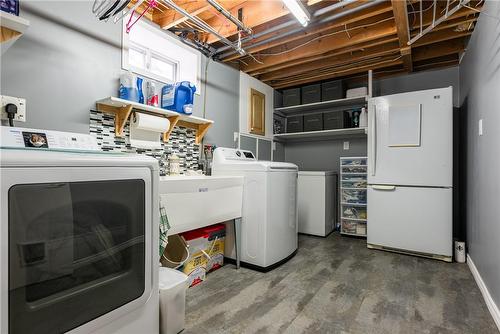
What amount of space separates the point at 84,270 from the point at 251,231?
1.63 meters

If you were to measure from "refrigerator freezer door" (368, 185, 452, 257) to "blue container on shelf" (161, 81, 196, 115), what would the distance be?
2343 mm

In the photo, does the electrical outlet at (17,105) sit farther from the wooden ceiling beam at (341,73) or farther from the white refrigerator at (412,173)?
the wooden ceiling beam at (341,73)

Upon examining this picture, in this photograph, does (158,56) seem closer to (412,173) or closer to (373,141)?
(373,141)

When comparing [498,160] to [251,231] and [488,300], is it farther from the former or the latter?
[251,231]

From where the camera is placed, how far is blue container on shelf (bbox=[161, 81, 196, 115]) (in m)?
2.42

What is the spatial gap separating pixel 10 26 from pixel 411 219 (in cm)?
367

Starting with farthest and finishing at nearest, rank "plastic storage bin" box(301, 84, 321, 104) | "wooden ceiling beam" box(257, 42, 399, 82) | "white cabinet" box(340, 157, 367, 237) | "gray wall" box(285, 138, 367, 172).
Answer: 1. "gray wall" box(285, 138, 367, 172)
2. "plastic storage bin" box(301, 84, 321, 104)
3. "white cabinet" box(340, 157, 367, 237)
4. "wooden ceiling beam" box(257, 42, 399, 82)

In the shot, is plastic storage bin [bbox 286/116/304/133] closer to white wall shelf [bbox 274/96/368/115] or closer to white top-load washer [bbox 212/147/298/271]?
white wall shelf [bbox 274/96/368/115]

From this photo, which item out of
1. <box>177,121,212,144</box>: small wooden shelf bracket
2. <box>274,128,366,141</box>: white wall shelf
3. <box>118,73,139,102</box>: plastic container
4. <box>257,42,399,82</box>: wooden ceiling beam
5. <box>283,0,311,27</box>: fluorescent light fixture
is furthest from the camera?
<box>274,128,366,141</box>: white wall shelf

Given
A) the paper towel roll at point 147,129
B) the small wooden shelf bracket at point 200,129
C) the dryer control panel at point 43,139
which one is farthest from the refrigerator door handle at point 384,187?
the dryer control panel at point 43,139

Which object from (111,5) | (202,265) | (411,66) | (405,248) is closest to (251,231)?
(202,265)

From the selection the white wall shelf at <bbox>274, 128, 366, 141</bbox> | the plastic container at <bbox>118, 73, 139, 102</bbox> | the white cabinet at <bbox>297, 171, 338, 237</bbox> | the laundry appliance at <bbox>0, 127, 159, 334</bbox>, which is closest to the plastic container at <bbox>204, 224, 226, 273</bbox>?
the laundry appliance at <bbox>0, 127, 159, 334</bbox>

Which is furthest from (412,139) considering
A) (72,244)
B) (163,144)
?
(72,244)

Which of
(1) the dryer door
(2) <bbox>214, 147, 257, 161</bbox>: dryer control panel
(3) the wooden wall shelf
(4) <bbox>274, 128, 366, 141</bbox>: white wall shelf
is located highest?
(4) <bbox>274, 128, 366, 141</bbox>: white wall shelf
